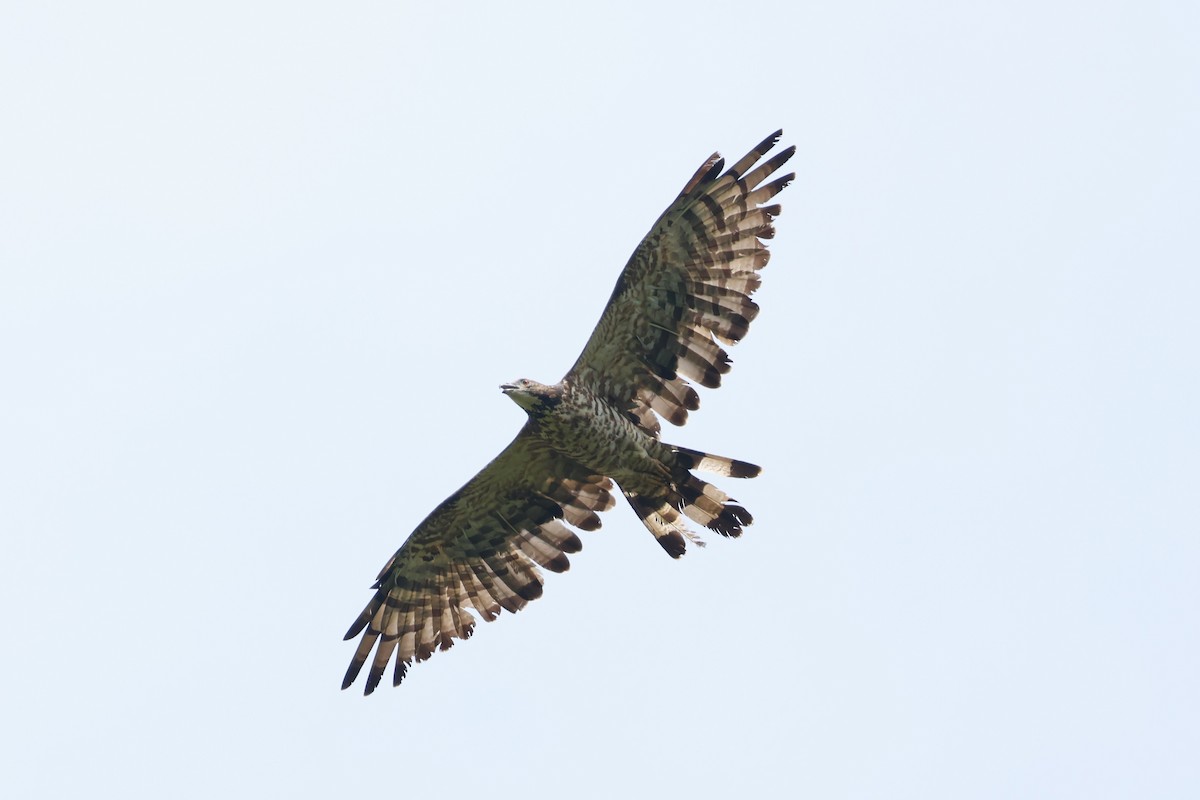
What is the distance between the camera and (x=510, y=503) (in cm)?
1848

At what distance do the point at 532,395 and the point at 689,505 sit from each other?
2007 millimetres

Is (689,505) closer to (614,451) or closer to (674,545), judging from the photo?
(674,545)

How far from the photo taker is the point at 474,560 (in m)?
18.7

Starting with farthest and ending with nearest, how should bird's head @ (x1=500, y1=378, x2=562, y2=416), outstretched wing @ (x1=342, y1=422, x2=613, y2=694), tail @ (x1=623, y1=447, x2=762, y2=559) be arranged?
1. outstretched wing @ (x1=342, y1=422, x2=613, y2=694)
2. tail @ (x1=623, y1=447, x2=762, y2=559)
3. bird's head @ (x1=500, y1=378, x2=562, y2=416)

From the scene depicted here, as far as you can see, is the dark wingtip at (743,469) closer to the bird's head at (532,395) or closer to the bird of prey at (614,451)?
the bird of prey at (614,451)

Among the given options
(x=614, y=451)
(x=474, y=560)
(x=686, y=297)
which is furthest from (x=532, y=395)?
(x=474, y=560)

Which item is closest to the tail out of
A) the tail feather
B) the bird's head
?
the tail feather

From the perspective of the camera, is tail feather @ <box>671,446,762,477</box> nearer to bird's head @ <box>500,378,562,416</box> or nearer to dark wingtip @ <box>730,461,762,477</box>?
dark wingtip @ <box>730,461,762,477</box>

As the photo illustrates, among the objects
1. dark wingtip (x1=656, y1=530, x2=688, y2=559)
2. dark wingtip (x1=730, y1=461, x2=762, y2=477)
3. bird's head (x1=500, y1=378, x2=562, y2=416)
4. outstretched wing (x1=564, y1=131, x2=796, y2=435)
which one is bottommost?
dark wingtip (x1=656, y1=530, x2=688, y2=559)

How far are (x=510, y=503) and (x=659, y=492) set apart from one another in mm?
1549

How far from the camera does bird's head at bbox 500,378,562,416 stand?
17062 mm

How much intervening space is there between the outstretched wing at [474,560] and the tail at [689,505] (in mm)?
608

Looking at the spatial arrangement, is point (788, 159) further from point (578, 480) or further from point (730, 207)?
point (578, 480)

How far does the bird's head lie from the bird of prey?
2 cm
